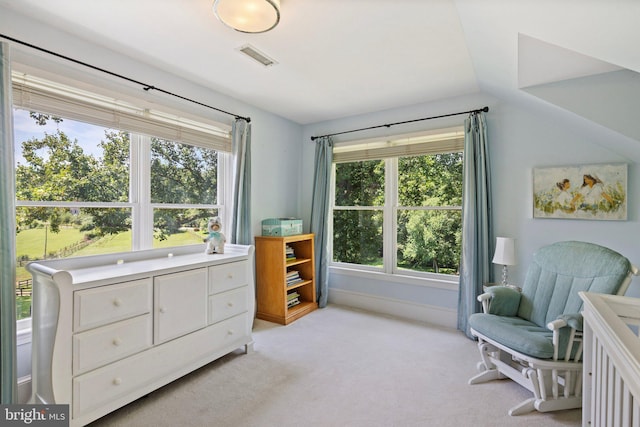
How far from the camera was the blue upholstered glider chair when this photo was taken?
178cm

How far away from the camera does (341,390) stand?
2045mm

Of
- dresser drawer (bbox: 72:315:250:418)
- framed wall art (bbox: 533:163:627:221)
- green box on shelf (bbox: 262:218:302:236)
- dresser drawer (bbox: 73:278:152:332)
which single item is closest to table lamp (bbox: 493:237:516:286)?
framed wall art (bbox: 533:163:627:221)

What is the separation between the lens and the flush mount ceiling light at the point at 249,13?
1.55 m

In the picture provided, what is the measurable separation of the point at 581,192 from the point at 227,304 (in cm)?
315

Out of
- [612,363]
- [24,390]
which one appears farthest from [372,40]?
[24,390]

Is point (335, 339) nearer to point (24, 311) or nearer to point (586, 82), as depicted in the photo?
point (24, 311)

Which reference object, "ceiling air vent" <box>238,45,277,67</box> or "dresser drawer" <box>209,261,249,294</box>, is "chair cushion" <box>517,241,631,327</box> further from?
"ceiling air vent" <box>238,45,277,67</box>

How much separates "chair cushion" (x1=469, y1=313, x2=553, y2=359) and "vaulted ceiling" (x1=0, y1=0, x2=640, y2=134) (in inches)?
61.0

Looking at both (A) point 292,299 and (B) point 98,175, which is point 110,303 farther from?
(A) point 292,299

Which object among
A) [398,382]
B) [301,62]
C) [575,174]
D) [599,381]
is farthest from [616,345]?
[301,62]

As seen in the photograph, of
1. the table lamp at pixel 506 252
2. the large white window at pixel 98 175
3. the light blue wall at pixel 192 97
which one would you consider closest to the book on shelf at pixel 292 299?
the light blue wall at pixel 192 97

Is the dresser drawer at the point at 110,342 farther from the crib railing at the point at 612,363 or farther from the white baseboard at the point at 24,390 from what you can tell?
the crib railing at the point at 612,363

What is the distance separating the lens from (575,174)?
253 centimetres

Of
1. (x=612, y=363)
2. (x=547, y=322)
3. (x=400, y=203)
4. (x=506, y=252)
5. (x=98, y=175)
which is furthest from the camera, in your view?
(x=400, y=203)
